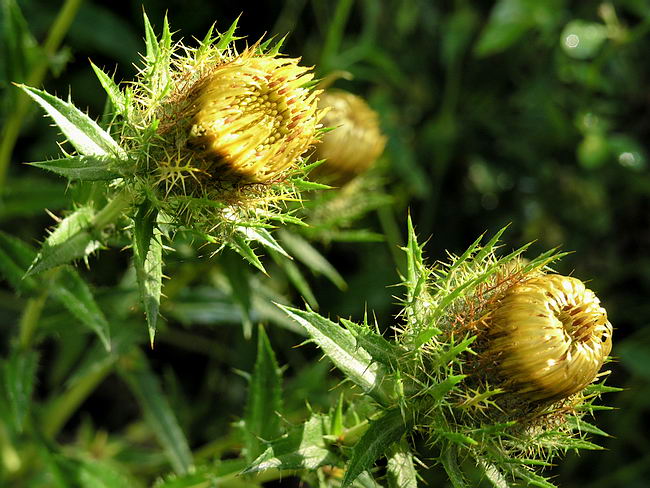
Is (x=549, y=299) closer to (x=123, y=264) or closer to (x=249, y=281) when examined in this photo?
(x=249, y=281)

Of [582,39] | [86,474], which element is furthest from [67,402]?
[582,39]

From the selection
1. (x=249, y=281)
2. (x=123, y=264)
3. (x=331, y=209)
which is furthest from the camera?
(x=123, y=264)

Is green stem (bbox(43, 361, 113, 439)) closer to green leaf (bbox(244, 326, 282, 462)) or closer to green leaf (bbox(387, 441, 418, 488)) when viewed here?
green leaf (bbox(244, 326, 282, 462))

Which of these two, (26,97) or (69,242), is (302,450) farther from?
(26,97)

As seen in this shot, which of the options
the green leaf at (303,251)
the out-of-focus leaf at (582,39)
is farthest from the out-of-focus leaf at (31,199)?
the out-of-focus leaf at (582,39)

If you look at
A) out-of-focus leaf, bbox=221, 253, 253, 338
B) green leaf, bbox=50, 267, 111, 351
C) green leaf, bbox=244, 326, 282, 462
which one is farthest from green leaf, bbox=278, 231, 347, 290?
green leaf, bbox=50, 267, 111, 351

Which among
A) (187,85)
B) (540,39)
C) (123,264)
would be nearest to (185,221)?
(187,85)

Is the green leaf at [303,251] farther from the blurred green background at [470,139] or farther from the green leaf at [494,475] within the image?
the green leaf at [494,475]
